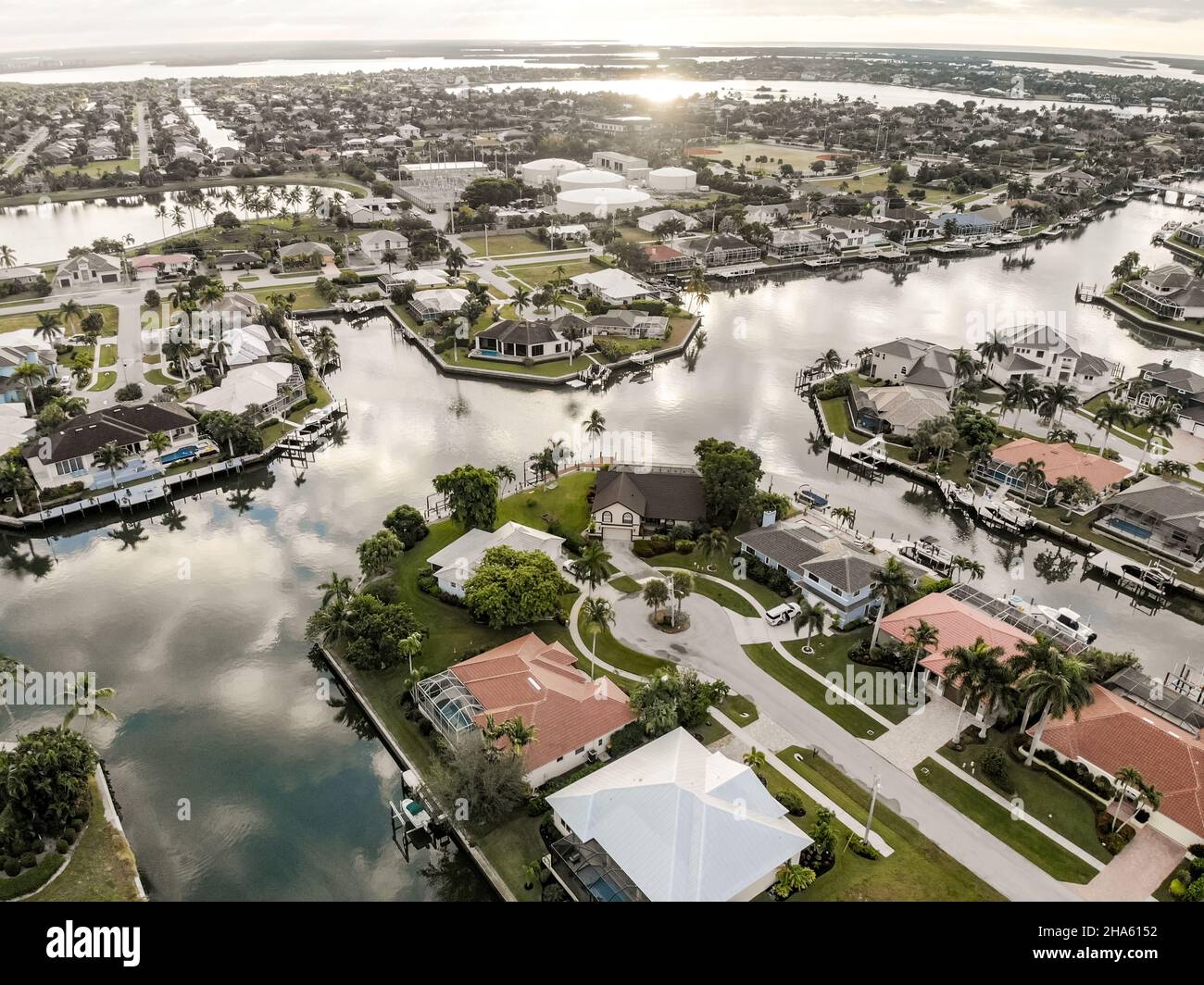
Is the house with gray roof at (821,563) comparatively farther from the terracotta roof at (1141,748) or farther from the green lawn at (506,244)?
the green lawn at (506,244)

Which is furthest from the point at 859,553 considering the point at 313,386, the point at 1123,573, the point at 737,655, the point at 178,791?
the point at 313,386

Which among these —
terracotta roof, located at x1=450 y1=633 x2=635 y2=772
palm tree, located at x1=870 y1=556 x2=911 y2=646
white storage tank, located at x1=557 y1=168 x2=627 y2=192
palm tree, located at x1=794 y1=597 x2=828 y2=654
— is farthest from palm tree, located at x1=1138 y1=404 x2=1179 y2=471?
white storage tank, located at x1=557 y1=168 x2=627 y2=192

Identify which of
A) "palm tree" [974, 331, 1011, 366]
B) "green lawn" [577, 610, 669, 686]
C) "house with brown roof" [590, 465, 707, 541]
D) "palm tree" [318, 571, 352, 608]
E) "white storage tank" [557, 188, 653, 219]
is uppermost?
"white storage tank" [557, 188, 653, 219]

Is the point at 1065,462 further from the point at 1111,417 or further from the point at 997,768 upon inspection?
the point at 997,768

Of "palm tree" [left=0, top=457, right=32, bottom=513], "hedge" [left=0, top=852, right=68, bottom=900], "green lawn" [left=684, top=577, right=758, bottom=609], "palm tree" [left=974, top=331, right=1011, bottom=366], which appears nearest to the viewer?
"hedge" [left=0, top=852, right=68, bottom=900]

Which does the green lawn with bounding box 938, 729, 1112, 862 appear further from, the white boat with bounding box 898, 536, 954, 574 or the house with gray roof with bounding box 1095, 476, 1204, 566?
the house with gray roof with bounding box 1095, 476, 1204, 566

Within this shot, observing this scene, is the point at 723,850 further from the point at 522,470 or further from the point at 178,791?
the point at 522,470

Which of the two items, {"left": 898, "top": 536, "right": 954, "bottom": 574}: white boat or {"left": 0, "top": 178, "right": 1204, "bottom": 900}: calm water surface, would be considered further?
{"left": 898, "top": 536, "right": 954, "bottom": 574}: white boat

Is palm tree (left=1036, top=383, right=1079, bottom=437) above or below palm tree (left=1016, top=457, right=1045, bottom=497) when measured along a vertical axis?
above
